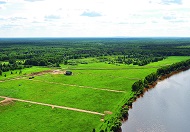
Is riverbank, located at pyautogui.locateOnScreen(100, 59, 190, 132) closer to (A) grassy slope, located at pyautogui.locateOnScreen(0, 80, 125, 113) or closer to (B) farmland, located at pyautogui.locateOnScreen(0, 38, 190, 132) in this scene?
(B) farmland, located at pyautogui.locateOnScreen(0, 38, 190, 132)

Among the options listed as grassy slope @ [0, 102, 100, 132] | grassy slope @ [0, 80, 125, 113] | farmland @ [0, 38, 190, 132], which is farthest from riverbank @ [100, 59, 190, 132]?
grassy slope @ [0, 102, 100, 132]

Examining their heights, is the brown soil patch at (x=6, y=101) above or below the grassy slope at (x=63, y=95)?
below

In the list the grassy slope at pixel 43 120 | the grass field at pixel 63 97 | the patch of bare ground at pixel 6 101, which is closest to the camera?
the grassy slope at pixel 43 120

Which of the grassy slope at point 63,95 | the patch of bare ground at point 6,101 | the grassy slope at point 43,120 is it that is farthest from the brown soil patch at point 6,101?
the grassy slope at point 63,95

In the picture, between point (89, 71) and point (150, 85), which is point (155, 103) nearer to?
point (150, 85)

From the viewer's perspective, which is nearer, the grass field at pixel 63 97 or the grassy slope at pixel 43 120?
the grassy slope at pixel 43 120

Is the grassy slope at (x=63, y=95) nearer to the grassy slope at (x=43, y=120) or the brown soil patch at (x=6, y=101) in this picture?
the brown soil patch at (x=6, y=101)

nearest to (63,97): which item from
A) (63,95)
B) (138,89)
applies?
(63,95)

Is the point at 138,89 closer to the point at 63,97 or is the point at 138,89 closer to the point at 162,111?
the point at 162,111
